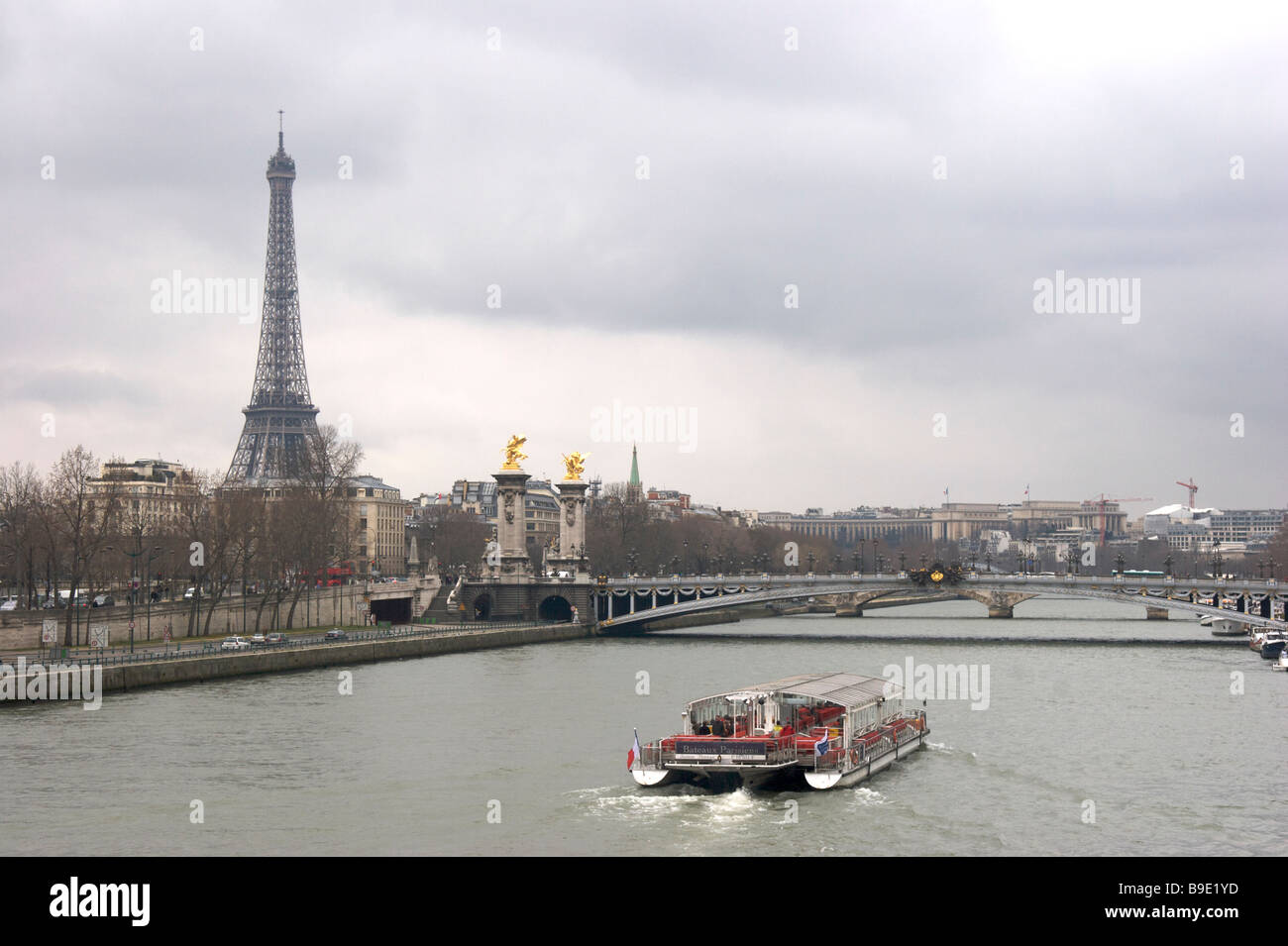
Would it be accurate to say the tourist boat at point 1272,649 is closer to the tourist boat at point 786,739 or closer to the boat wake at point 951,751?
the boat wake at point 951,751

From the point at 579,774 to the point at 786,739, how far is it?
4.30 m

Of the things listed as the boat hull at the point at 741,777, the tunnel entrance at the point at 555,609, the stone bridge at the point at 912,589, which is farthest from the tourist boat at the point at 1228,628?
the boat hull at the point at 741,777

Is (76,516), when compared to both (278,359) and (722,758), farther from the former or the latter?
(278,359)

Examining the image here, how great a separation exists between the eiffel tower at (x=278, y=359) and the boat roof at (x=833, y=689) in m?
96.3

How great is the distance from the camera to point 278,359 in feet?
422

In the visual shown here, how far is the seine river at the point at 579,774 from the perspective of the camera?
78.1 feet

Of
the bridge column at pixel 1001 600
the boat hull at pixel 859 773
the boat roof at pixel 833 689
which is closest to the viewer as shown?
the boat hull at pixel 859 773

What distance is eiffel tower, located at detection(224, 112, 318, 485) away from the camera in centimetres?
12681

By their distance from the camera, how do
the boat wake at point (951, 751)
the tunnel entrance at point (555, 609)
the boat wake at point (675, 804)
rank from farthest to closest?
1. the tunnel entrance at point (555, 609)
2. the boat wake at point (951, 751)
3. the boat wake at point (675, 804)

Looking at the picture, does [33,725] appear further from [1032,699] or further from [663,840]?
[1032,699]

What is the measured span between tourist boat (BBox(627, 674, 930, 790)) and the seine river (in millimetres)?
492

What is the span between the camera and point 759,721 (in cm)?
2959

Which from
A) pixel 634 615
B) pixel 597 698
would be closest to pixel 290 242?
pixel 634 615
